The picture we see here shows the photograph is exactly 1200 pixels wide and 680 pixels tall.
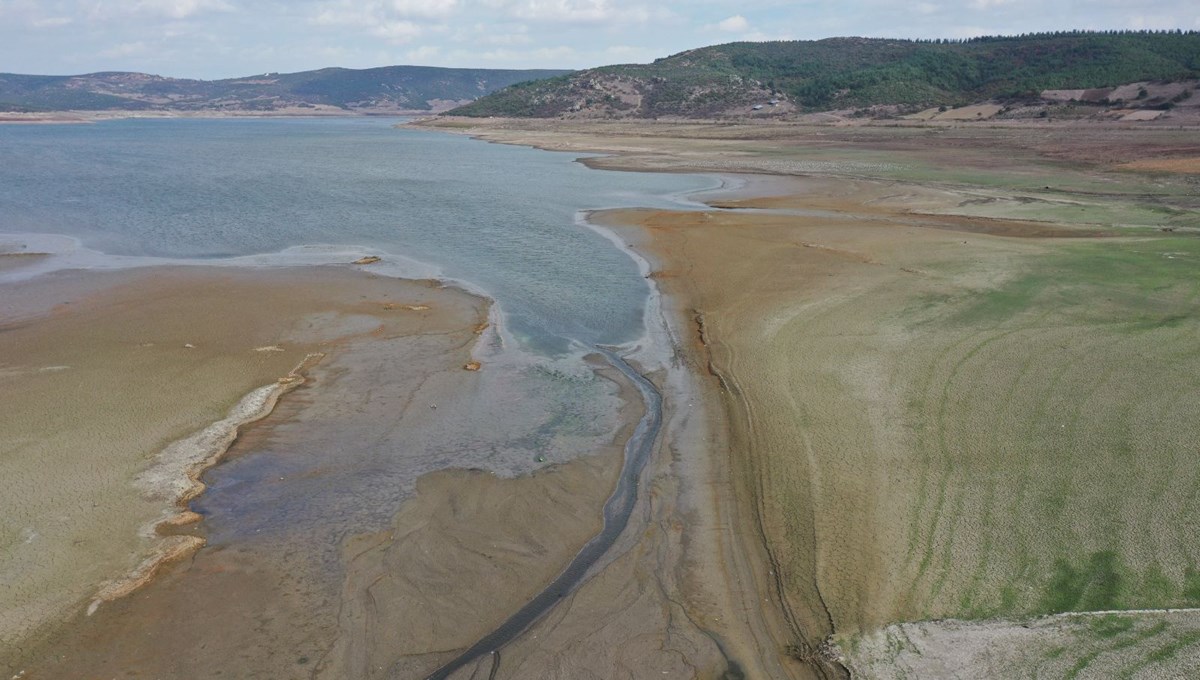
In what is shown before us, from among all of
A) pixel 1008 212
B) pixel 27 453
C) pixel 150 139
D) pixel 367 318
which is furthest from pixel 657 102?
pixel 27 453

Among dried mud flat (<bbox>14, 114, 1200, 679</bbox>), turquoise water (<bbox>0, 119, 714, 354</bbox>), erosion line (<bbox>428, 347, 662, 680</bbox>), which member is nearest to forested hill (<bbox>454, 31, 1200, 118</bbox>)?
turquoise water (<bbox>0, 119, 714, 354</bbox>)

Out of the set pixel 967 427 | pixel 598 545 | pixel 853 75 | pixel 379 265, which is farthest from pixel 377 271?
pixel 853 75

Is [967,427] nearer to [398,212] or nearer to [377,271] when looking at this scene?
[377,271]

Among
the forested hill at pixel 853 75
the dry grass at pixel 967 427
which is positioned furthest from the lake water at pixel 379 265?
the forested hill at pixel 853 75

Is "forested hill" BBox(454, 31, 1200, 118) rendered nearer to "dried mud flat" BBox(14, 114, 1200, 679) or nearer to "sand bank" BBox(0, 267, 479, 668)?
"dried mud flat" BBox(14, 114, 1200, 679)

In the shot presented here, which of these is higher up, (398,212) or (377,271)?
(398,212)

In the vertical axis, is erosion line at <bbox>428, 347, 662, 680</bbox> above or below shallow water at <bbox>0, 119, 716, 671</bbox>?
below
